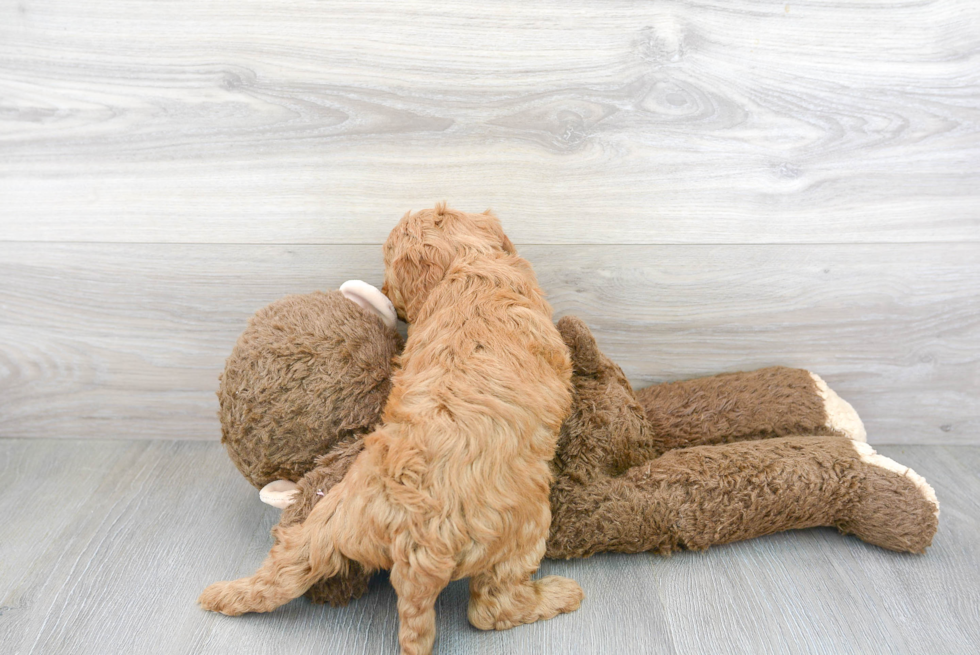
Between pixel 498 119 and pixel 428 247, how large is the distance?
307mm

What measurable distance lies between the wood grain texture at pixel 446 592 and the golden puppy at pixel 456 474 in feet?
0.19

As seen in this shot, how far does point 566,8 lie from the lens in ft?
3.61

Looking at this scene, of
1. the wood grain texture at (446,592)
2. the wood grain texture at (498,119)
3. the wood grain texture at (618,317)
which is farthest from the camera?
the wood grain texture at (618,317)

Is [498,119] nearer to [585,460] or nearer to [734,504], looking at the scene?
[585,460]

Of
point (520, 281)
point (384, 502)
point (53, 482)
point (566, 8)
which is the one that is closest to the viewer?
point (384, 502)

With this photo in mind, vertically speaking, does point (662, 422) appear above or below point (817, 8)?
below

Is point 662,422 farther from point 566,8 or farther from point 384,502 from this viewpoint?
point 566,8

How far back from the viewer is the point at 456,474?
2.60ft

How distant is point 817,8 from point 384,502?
103 cm

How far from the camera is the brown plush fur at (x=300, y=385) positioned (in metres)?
0.99

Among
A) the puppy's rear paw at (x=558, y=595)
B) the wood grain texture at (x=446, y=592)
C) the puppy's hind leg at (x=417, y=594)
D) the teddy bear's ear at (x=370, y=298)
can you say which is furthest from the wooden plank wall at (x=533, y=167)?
the puppy's hind leg at (x=417, y=594)

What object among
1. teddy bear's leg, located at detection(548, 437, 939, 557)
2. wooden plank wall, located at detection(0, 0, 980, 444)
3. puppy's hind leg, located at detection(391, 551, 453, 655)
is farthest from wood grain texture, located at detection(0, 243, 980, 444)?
puppy's hind leg, located at detection(391, 551, 453, 655)

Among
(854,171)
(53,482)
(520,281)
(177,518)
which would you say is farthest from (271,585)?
(854,171)

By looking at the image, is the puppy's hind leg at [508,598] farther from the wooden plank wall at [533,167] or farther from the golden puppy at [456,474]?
the wooden plank wall at [533,167]
